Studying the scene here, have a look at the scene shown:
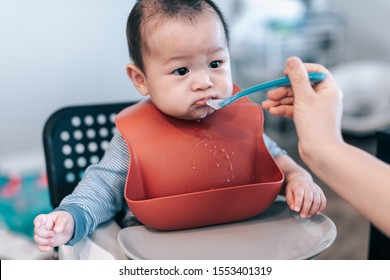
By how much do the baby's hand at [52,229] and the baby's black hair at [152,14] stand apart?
0.81 ft

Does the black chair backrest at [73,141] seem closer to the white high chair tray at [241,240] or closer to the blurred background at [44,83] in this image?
the blurred background at [44,83]

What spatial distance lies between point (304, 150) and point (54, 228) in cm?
33

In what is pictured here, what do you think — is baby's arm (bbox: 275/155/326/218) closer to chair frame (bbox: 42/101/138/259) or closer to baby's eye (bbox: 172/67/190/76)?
baby's eye (bbox: 172/67/190/76)

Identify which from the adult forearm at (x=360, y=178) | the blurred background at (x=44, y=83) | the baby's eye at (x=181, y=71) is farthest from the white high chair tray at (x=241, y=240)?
the blurred background at (x=44, y=83)

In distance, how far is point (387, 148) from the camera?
764 mm

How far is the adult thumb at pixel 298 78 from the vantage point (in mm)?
532

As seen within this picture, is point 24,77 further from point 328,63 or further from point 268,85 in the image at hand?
point 328,63

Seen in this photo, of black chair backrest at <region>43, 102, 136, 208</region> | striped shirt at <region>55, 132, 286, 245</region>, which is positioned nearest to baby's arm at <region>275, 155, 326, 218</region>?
striped shirt at <region>55, 132, 286, 245</region>

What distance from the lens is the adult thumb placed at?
532 millimetres

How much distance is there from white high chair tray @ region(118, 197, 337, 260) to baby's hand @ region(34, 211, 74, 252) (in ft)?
0.23

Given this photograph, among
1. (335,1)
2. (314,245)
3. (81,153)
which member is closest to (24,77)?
(81,153)

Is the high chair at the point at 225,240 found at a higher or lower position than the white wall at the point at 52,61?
lower

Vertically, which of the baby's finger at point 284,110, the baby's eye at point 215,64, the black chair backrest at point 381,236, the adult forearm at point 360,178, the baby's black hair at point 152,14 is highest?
the baby's black hair at point 152,14

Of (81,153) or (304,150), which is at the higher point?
(304,150)
